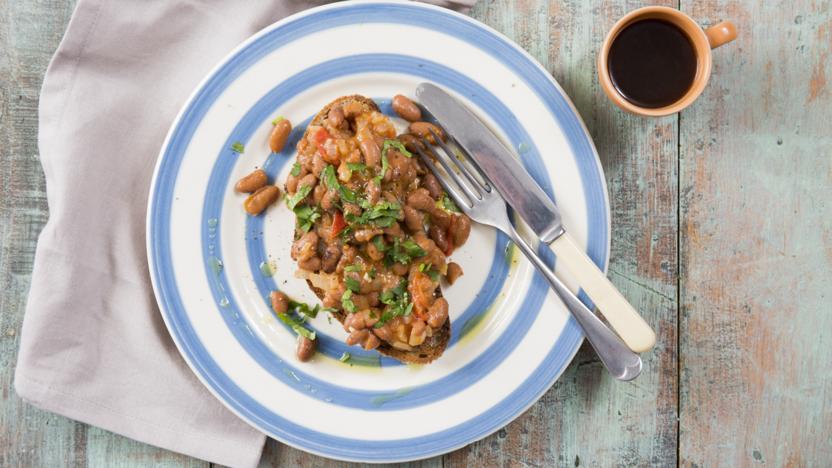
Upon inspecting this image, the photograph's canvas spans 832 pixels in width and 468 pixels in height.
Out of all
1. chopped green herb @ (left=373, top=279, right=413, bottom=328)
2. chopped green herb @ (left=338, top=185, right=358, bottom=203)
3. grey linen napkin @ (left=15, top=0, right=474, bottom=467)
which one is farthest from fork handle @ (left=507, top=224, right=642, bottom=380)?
grey linen napkin @ (left=15, top=0, right=474, bottom=467)

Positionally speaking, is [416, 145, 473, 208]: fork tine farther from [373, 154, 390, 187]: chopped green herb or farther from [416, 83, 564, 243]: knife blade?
[373, 154, 390, 187]: chopped green herb

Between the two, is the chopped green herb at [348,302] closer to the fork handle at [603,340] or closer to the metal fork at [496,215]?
the metal fork at [496,215]

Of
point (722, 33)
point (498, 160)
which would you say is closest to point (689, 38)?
point (722, 33)

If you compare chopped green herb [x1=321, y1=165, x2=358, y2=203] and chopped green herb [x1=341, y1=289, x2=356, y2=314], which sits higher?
chopped green herb [x1=321, y1=165, x2=358, y2=203]

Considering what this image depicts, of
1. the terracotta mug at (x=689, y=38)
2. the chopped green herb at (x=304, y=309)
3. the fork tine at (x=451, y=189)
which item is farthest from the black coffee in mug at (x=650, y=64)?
the chopped green herb at (x=304, y=309)

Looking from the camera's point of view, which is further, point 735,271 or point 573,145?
point 735,271

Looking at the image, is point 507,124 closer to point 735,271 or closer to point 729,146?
point 729,146

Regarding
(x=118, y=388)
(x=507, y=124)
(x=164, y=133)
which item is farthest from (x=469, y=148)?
(x=118, y=388)
